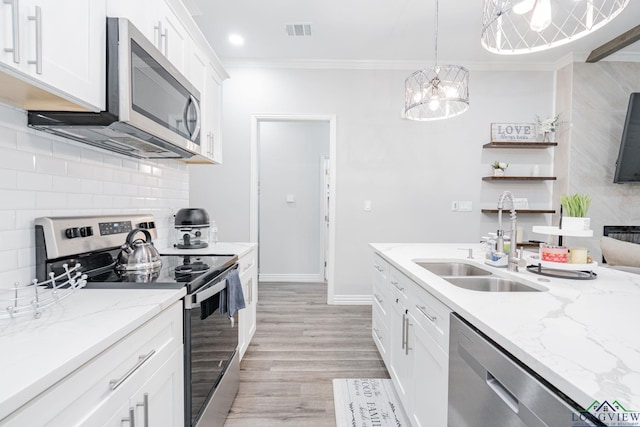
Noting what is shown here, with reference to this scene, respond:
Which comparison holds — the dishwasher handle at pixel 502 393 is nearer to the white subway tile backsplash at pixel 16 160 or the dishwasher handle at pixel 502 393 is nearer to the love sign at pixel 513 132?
the white subway tile backsplash at pixel 16 160

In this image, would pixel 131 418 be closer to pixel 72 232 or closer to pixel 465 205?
pixel 72 232

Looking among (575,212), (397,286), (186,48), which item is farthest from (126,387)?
(575,212)

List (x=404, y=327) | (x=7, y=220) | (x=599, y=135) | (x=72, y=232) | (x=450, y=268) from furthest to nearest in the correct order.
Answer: (x=599, y=135), (x=450, y=268), (x=404, y=327), (x=72, y=232), (x=7, y=220)

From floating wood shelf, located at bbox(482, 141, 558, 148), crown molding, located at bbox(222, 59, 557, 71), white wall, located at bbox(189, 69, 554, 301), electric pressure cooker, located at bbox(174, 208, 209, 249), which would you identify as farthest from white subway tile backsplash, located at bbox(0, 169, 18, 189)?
floating wood shelf, located at bbox(482, 141, 558, 148)

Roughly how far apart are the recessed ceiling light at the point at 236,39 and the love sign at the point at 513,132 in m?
2.99

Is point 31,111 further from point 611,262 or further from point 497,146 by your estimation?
point 497,146

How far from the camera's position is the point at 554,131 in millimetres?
3705

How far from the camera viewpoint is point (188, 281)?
50.9 inches

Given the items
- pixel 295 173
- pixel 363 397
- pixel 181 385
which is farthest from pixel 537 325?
pixel 295 173

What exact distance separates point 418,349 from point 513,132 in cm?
332

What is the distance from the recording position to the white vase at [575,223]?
1500mm

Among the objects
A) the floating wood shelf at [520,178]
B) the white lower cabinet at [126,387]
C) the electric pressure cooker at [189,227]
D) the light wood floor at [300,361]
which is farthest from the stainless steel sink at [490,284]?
the floating wood shelf at [520,178]

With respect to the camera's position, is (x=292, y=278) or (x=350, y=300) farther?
(x=292, y=278)

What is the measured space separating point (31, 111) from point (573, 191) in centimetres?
459
